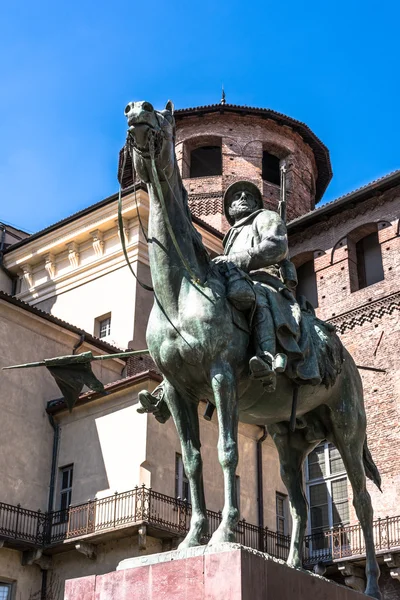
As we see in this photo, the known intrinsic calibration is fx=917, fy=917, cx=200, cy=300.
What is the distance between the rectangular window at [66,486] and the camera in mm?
23203

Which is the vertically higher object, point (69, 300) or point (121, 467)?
point (69, 300)

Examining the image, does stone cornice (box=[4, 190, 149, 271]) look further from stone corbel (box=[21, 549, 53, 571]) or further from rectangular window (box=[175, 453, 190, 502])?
stone corbel (box=[21, 549, 53, 571])

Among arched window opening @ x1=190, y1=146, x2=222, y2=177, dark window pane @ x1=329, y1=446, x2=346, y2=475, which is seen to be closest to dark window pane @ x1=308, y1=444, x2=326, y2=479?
dark window pane @ x1=329, y1=446, x2=346, y2=475

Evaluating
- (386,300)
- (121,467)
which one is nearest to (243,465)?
(121,467)

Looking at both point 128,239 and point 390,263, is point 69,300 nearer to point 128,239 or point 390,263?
point 128,239

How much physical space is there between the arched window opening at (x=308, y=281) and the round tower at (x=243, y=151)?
4.47 metres

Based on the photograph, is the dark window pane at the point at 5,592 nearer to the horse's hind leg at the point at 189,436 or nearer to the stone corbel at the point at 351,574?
the stone corbel at the point at 351,574

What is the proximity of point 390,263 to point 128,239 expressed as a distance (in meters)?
8.17

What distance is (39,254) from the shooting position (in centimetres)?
3102

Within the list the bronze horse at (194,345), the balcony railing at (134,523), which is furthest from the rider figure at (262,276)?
the balcony railing at (134,523)

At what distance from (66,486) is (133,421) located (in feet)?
8.89

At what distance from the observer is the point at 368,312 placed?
2742 centimetres

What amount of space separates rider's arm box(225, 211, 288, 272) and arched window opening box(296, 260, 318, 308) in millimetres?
22444

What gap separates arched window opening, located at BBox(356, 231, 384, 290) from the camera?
1132 inches
